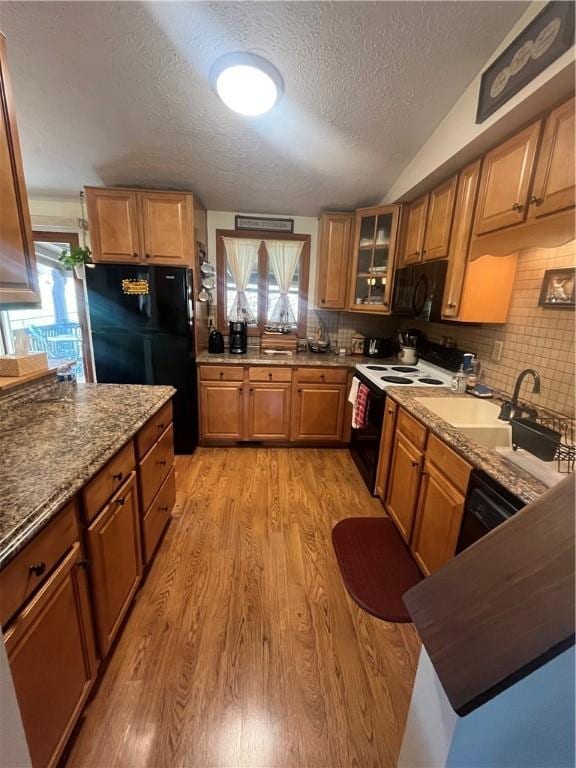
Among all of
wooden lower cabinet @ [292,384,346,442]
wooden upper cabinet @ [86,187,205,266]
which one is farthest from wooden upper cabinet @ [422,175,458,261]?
wooden upper cabinet @ [86,187,205,266]

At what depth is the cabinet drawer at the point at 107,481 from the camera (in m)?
1.05

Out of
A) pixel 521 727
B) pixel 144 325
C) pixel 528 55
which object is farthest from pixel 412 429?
pixel 144 325

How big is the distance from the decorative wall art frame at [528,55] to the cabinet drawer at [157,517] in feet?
8.48

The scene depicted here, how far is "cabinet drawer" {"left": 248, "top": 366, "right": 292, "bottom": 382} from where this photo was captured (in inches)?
118

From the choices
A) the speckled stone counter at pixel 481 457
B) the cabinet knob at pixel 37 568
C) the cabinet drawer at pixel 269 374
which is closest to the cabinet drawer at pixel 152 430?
the cabinet knob at pixel 37 568

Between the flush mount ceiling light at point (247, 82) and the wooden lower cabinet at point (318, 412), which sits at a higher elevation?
the flush mount ceiling light at point (247, 82)

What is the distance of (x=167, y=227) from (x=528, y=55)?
2.46 meters

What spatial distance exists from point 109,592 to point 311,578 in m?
1.01

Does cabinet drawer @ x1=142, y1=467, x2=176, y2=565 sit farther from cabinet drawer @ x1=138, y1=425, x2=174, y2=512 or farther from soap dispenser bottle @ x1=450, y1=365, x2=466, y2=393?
soap dispenser bottle @ x1=450, y1=365, x2=466, y2=393

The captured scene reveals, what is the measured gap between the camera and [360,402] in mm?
2594

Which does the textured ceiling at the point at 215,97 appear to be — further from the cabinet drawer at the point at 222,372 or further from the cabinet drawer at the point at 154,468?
the cabinet drawer at the point at 154,468

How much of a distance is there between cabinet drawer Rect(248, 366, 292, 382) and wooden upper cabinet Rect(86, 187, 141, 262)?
142 centimetres

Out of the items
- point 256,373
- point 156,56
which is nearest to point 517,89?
point 156,56

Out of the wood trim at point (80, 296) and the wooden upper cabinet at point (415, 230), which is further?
the wood trim at point (80, 296)
